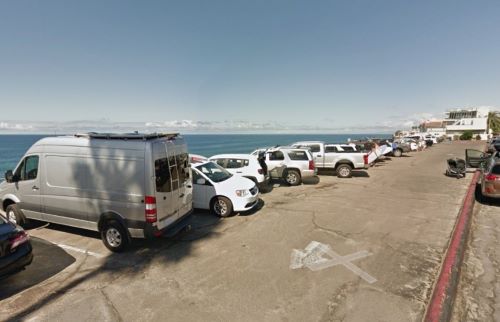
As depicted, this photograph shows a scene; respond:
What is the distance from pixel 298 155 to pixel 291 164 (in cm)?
65

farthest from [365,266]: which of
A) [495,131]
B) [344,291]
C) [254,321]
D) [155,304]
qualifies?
[495,131]

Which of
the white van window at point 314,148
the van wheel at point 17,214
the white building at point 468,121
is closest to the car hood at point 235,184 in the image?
the van wheel at point 17,214

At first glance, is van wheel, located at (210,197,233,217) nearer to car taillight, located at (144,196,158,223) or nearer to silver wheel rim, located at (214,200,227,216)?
silver wheel rim, located at (214,200,227,216)

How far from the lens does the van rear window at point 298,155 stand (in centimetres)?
1264

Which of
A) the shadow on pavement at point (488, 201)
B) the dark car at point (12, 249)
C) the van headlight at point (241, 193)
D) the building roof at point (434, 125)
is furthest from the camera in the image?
the building roof at point (434, 125)

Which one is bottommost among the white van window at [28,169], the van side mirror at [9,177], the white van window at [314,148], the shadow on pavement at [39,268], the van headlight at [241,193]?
the shadow on pavement at [39,268]

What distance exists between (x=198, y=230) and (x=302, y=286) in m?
3.54

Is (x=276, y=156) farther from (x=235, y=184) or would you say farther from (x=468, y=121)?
(x=468, y=121)

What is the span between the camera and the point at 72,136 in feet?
20.5

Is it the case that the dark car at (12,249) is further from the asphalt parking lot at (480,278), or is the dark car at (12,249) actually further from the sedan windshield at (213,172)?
the asphalt parking lot at (480,278)

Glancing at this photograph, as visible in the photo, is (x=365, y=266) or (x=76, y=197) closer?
(x=365, y=266)

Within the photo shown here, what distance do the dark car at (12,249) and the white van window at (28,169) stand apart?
219cm

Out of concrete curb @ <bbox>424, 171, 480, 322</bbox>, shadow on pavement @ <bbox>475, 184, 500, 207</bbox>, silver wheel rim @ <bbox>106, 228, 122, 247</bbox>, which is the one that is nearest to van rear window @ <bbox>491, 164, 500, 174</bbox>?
shadow on pavement @ <bbox>475, 184, 500, 207</bbox>

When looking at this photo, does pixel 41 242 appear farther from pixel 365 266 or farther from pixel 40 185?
pixel 365 266
